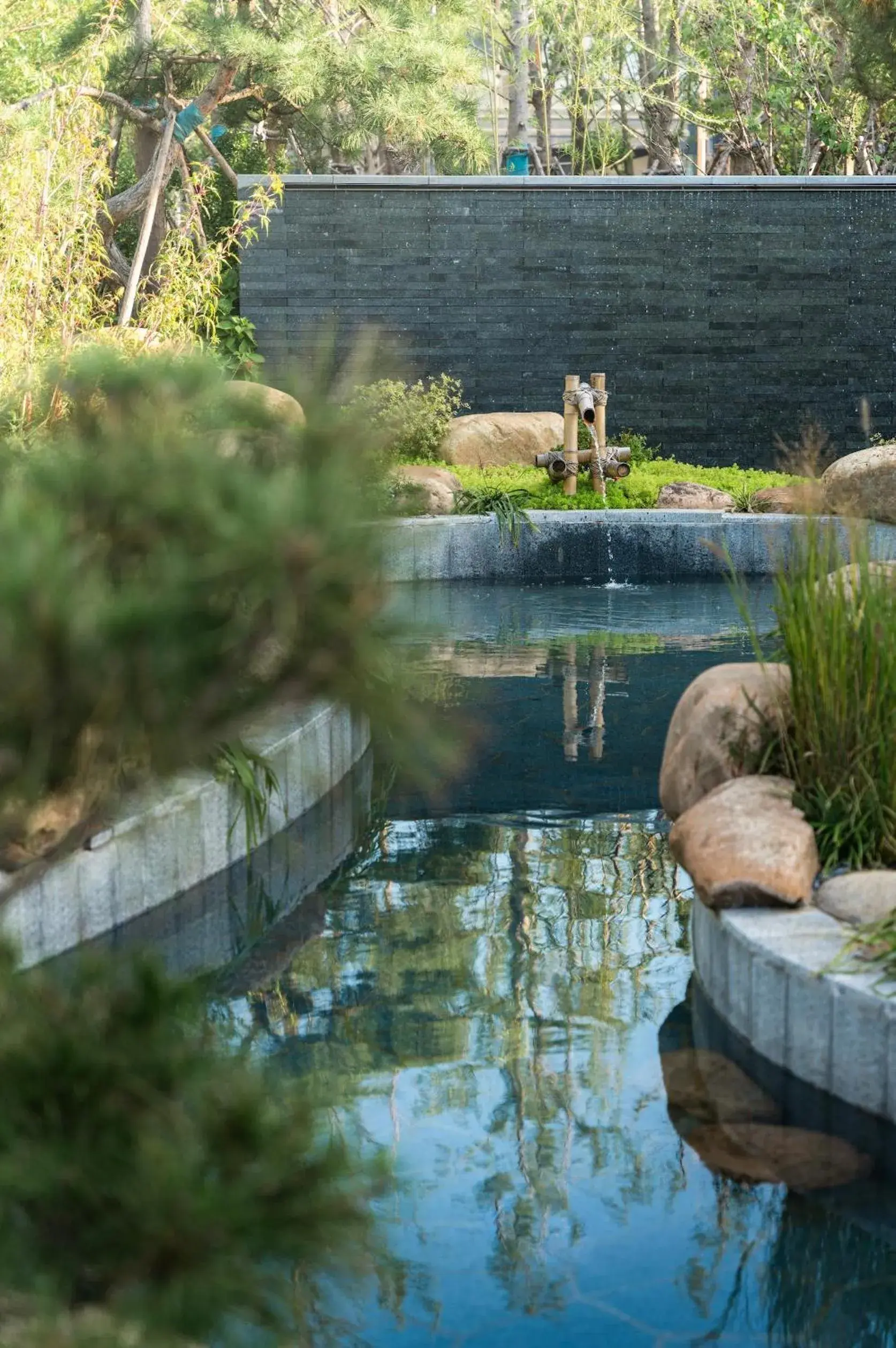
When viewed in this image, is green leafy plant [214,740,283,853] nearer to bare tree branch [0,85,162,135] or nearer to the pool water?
the pool water

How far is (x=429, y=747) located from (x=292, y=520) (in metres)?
0.23

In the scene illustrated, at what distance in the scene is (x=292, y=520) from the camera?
102 centimetres

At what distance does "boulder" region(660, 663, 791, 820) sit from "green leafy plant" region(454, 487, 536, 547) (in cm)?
618

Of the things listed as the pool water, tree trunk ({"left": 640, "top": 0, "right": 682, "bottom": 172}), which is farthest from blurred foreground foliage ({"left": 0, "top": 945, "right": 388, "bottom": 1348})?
tree trunk ({"left": 640, "top": 0, "right": 682, "bottom": 172})

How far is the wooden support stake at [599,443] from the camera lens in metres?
11.3

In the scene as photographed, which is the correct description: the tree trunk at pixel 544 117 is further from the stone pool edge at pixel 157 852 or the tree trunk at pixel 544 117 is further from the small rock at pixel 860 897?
the small rock at pixel 860 897

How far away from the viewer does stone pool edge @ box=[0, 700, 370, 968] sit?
12.7ft

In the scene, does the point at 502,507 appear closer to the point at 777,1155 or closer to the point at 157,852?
the point at 157,852

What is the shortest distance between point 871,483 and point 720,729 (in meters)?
6.50

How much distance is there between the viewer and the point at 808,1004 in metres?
3.26

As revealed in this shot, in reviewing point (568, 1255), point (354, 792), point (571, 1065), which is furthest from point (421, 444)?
point (568, 1255)

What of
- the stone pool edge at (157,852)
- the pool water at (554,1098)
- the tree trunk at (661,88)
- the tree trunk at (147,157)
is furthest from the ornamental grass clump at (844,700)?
the tree trunk at (661,88)

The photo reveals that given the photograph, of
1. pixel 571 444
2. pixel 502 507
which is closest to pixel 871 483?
pixel 571 444

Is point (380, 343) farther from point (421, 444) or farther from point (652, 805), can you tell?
point (421, 444)
